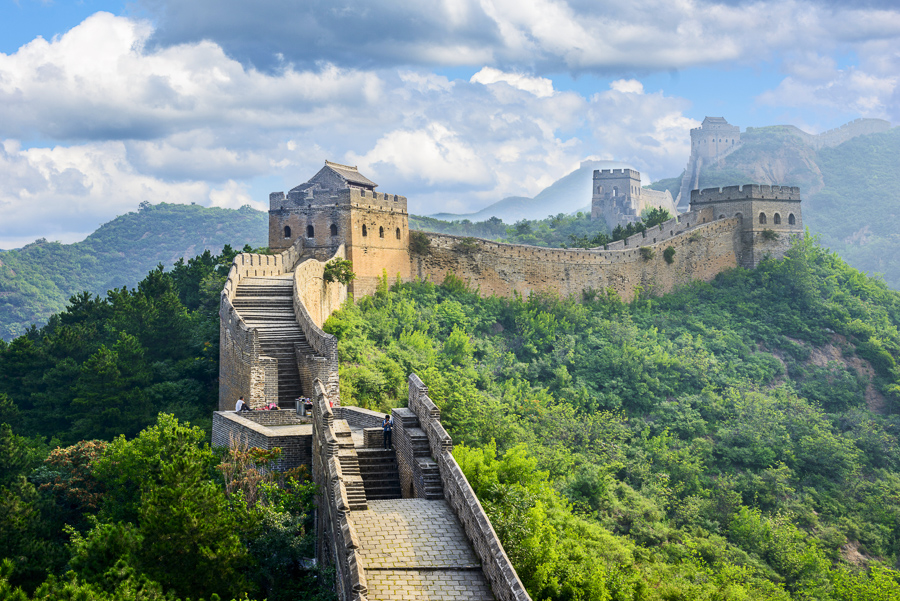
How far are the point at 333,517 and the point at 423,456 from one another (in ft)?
6.91

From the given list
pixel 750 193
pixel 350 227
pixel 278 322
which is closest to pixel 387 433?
pixel 278 322

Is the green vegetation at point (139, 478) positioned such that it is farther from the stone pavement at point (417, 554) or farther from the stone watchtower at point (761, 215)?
the stone watchtower at point (761, 215)

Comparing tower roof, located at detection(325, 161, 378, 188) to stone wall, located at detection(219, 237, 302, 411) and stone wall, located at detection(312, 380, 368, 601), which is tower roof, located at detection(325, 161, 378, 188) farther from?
stone wall, located at detection(312, 380, 368, 601)

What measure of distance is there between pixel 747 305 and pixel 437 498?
79.6 feet

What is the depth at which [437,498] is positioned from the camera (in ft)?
36.4

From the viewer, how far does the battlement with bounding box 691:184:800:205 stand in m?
33.0

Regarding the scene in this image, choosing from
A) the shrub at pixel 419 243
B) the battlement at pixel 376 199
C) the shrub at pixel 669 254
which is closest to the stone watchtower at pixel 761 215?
the shrub at pixel 669 254

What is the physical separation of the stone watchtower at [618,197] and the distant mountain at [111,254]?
42234 millimetres

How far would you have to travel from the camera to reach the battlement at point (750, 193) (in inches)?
1300

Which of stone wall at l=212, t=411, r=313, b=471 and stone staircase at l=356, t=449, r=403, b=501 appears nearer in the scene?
stone staircase at l=356, t=449, r=403, b=501

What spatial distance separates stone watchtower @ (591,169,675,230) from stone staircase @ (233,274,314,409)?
38.3 m

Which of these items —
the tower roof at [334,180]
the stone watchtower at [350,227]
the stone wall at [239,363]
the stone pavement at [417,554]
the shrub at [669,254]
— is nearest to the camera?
the stone pavement at [417,554]

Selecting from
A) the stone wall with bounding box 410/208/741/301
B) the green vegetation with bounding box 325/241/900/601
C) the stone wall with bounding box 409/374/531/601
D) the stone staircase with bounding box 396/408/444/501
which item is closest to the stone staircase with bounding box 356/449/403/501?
the stone staircase with bounding box 396/408/444/501

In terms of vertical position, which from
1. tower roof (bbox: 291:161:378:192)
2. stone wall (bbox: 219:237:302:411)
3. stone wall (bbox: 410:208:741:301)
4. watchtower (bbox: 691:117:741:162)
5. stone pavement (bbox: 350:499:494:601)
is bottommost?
stone pavement (bbox: 350:499:494:601)
